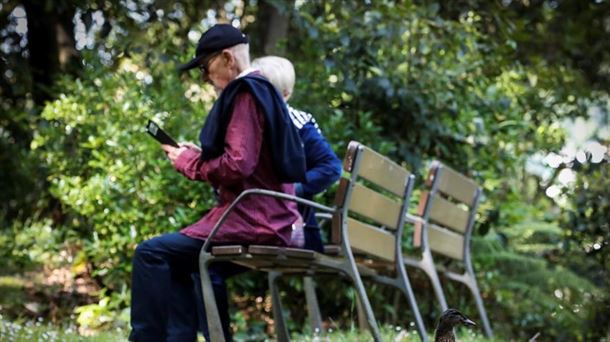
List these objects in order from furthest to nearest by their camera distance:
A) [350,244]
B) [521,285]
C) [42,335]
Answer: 1. [521,285]
2. [42,335]
3. [350,244]

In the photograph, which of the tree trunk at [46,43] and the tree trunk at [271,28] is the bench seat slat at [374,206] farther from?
the tree trunk at [46,43]

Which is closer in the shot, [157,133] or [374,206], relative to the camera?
[157,133]

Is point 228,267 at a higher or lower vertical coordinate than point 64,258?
higher

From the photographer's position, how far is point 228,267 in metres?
5.82

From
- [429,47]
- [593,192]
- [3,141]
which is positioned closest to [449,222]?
[593,192]

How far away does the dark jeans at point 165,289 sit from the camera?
16.8ft

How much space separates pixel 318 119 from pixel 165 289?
3.53m

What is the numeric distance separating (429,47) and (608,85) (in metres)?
6.13

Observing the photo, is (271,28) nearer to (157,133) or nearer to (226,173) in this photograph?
(157,133)

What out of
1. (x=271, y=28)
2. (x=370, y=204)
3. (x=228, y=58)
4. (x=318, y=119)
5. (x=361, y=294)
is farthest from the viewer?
(x=271, y=28)

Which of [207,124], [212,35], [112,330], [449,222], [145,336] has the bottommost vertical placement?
[112,330]

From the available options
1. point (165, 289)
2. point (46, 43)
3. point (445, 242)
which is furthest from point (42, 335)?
point (46, 43)

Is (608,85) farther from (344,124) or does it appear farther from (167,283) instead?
(167,283)

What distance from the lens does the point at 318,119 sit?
848cm
